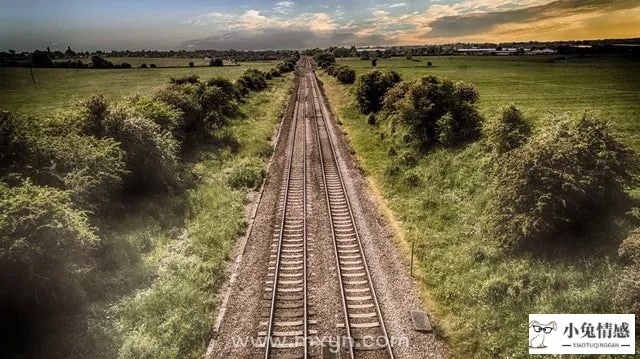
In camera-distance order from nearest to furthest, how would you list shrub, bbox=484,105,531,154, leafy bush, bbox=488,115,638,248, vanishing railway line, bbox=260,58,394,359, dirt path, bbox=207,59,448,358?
vanishing railway line, bbox=260,58,394,359
dirt path, bbox=207,59,448,358
leafy bush, bbox=488,115,638,248
shrub, bbox=484,105,531,154

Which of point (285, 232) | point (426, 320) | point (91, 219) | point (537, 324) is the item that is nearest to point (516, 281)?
point (537, 324)

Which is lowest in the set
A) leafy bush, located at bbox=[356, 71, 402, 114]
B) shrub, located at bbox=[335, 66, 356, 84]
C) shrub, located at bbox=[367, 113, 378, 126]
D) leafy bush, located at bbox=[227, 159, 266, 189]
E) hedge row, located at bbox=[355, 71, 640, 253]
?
leafy bush, located at bbox=[227, 159, 266, 189]

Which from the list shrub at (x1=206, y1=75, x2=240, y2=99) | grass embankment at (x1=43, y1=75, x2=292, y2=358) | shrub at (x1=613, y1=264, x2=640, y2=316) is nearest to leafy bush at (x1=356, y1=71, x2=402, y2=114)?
shrub at (x1=206, y1=75, x2=240, y2=99)

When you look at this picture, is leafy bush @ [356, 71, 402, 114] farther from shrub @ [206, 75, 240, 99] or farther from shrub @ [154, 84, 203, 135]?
shrub @ [154, 84, 203, 135]

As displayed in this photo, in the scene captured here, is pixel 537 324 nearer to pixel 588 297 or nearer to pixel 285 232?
pixel 588 297

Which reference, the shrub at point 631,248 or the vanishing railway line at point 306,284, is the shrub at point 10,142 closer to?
the vanishing railway line at point 306,284
